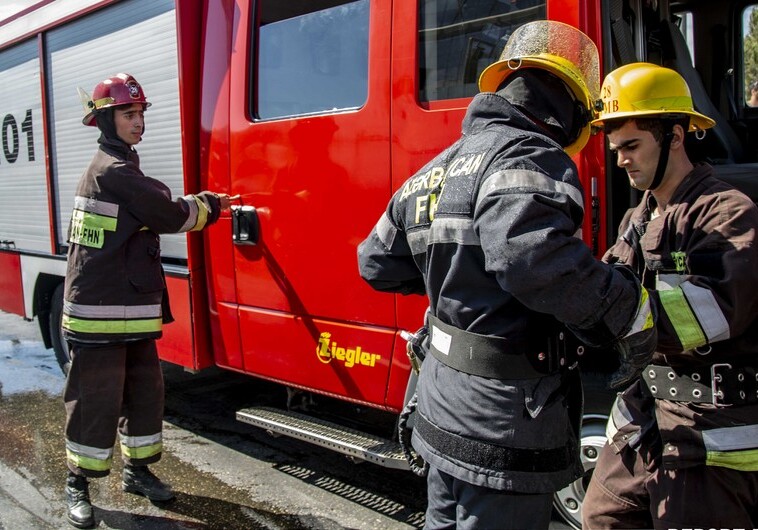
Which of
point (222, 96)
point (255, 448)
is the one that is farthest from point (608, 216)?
point (255, 448)

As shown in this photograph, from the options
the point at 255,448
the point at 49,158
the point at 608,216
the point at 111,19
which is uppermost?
the point at 111,19

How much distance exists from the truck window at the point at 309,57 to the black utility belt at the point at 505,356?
1.58m

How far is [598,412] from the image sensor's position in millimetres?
2539

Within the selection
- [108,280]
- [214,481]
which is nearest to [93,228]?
[108,280]

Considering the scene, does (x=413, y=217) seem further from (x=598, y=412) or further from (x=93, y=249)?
(x=93, y=249)

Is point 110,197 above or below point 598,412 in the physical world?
above

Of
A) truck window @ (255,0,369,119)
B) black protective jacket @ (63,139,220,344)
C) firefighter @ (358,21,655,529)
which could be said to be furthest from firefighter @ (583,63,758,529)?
black protective jacket @ (63,139,220,344)

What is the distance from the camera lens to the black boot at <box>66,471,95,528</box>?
3.05 m

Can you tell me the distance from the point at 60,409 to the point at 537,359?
158 inches

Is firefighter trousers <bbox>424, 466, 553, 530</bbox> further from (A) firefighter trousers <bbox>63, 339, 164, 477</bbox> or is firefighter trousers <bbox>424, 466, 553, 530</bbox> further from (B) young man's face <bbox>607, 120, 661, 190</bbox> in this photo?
(A) firefighter trousers <bbox>63, 339, 164, 477</bbox>

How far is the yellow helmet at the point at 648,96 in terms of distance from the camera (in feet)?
5.80

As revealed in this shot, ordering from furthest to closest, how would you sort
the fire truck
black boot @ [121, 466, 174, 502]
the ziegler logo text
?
black boot @ [121, 466, 174, 502] → the ziegler logo text → the fire truck

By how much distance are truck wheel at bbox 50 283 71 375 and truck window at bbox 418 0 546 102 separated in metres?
3.48

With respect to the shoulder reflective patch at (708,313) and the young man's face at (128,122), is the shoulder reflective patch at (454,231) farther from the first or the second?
the young man's face at (128,122)
